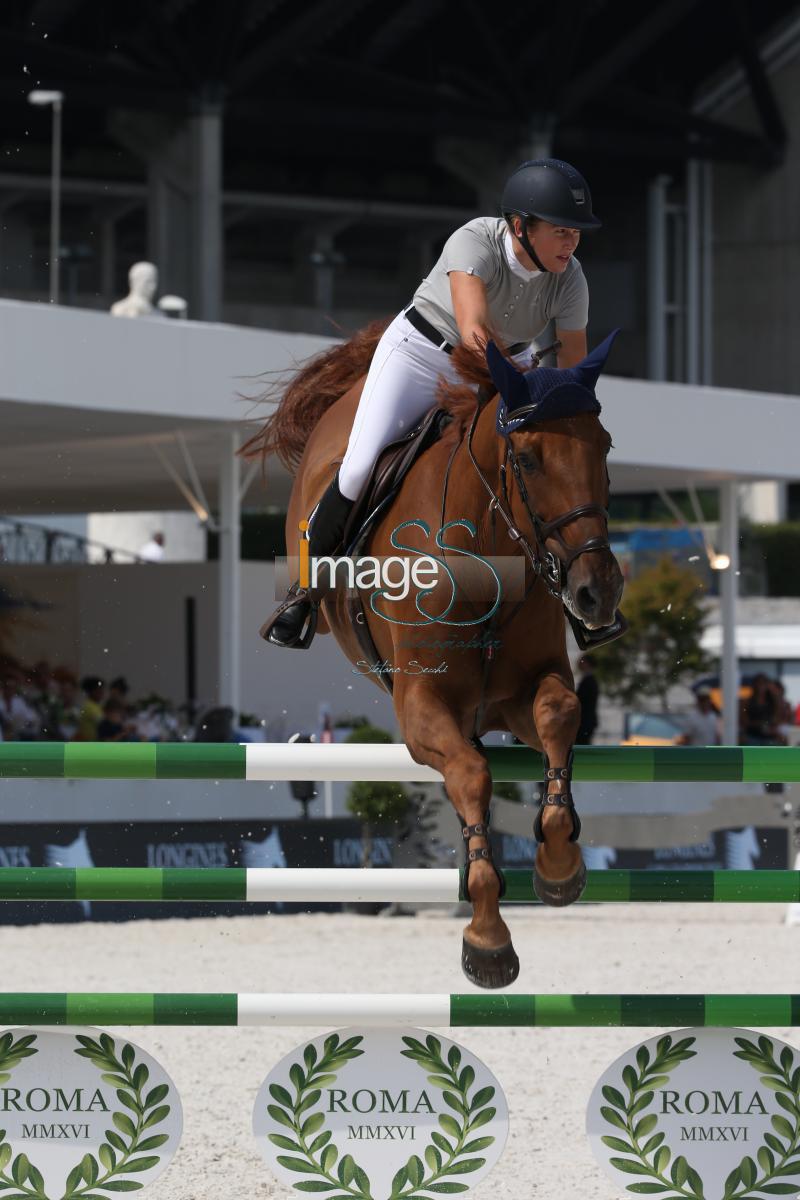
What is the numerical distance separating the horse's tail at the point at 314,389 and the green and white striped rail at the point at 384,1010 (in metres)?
1.43

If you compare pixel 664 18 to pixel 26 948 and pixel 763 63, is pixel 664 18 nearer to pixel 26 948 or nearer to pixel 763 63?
pixel 763 63

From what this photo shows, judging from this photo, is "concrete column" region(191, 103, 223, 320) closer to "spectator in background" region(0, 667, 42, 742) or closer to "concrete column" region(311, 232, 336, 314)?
"concrete column" region(311, 232, 336, 314)

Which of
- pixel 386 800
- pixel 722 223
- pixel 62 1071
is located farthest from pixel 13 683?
pixel 722 223

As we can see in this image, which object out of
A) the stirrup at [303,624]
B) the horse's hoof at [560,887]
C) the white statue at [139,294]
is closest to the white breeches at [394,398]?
the stirrup at [303,624]

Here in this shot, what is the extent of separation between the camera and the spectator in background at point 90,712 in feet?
22.7

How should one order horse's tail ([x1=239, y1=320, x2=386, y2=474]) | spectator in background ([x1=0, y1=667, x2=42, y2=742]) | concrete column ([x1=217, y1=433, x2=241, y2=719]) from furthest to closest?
spectator in background ([x1=0, y1=667, x2=42, y2=742]) → concrete column ([x1=217, y1=433, x2=241, y2=719]) → horse's tail ([x1=239, y1=320, x2=386, y2=474])

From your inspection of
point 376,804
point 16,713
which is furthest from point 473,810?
point 16,713

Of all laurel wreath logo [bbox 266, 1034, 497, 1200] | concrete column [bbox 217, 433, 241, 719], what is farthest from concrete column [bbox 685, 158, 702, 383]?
laurel wreath logo [bbox 266, 1034, 497, 1200]

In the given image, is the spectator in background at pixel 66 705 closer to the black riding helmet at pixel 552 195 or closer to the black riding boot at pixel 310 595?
the black riding boot at pixel 310 595

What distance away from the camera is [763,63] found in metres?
27.0

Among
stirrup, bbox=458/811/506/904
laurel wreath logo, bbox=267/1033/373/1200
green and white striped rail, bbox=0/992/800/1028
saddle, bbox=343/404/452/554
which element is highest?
saddle, bbox=343/404/452/554

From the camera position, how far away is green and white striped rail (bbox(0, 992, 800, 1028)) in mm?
3342

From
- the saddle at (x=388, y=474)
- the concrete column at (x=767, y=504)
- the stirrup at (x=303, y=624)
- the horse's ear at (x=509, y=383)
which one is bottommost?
the stirrup at (x=303, y=624)

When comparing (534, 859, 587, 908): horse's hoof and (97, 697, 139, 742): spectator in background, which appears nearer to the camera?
(534, 859, 587, 908): horse's hoof
